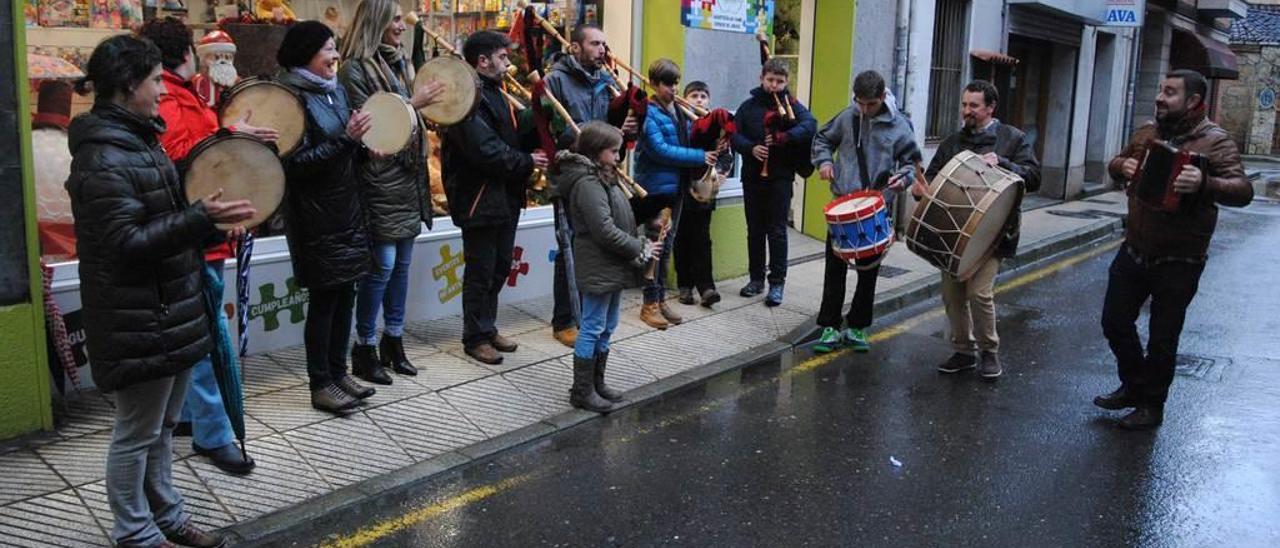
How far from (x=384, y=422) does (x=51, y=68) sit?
2.56 m

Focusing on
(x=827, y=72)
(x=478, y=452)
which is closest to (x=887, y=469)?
(x=478, y=452)

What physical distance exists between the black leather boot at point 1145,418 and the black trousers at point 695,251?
10.8 feet

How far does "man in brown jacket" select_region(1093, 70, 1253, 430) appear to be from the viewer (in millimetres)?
5661

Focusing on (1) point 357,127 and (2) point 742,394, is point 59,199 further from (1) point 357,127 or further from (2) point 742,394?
(2) point 742,394

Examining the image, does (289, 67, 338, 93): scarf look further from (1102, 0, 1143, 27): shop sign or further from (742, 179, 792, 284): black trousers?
(1102, 0, 1143, 27): shop sign

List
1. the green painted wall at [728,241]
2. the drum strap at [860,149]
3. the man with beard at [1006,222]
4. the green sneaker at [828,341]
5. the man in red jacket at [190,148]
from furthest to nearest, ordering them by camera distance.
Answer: the green painted wall at [728,241]
the green sneaker at [828,341]
the drum strap at [860,149]
the man with beard at [1006,222]
the man in red jacket at [190,148]

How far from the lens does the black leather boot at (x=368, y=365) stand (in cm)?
596

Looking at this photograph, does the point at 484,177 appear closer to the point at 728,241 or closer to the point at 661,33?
the point at 661,33

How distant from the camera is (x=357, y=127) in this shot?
490cm

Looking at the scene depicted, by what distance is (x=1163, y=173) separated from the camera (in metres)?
5.64

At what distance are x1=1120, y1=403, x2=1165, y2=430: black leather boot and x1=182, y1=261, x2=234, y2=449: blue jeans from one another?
4.59 metres

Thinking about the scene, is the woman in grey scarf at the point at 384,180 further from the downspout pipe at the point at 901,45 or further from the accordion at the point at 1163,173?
the downspout pipe at the point at 901,45

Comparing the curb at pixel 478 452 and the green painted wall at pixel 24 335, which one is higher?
the green painted wall at pixel 24 335

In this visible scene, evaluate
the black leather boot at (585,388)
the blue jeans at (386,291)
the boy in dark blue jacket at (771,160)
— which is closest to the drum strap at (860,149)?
the boy in dark blue jacket at (771,160)
